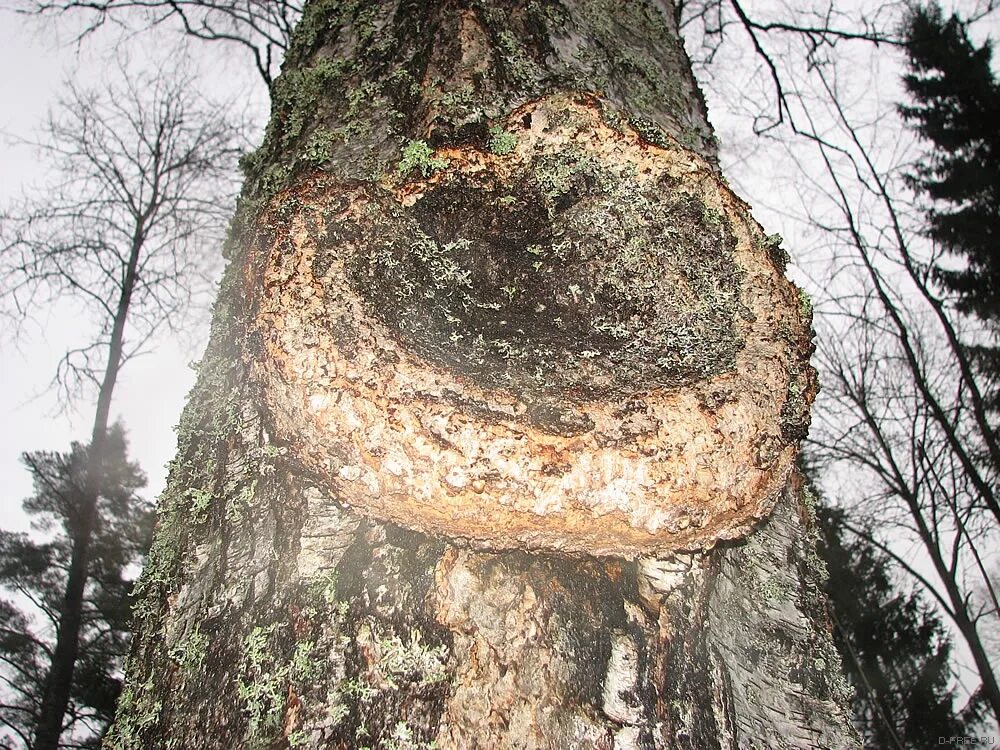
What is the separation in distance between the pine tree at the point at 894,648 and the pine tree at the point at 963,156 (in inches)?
179

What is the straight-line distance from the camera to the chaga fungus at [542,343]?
73cm

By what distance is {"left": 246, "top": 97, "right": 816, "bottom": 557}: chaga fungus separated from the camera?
2.40 ft

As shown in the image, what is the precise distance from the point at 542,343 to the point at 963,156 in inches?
510

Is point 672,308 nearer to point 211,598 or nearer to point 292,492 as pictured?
point 292,492

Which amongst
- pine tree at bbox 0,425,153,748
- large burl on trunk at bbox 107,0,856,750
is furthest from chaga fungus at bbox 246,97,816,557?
pine tree at bbox 0,425,153,748

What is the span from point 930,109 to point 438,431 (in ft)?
44.2

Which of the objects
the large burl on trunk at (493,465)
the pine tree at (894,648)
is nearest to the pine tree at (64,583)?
the large burl on trunk at (493,465)

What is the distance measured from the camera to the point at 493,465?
0.73 m

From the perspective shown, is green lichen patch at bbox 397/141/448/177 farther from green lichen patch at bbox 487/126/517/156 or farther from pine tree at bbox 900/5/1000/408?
pine tree at bbox 900/5/1000/408

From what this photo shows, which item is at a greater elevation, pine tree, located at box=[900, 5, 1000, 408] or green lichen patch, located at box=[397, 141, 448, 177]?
pine tree, located at box=[900, 5, 1000, 408]

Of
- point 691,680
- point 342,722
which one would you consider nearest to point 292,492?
point 342,722

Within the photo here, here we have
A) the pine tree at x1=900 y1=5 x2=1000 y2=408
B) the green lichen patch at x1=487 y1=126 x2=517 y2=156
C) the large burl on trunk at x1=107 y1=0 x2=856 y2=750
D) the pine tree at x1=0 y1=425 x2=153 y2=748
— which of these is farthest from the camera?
the pine tree at x1=900 y1=5 x2=1000 y2=408

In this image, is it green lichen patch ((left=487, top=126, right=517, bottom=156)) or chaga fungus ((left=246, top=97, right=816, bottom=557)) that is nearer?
chaga fungus ((left=246, top=97, right=816, bottom=557))

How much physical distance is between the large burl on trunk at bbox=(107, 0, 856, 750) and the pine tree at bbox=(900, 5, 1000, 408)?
34.9 ft
